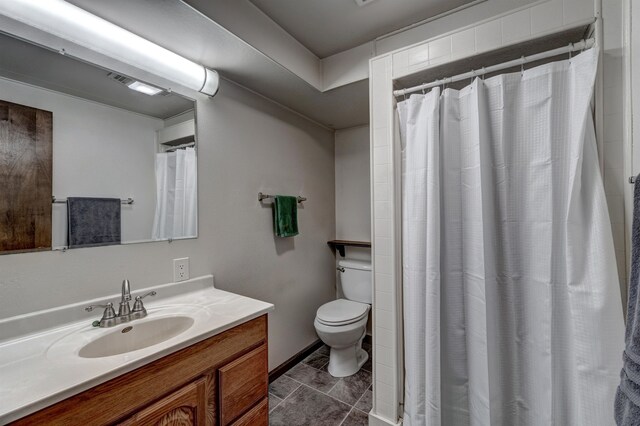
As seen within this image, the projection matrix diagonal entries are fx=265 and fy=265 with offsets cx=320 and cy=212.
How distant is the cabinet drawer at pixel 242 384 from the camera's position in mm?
1053

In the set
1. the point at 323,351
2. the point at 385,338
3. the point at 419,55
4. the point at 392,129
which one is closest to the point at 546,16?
the point at 419,55

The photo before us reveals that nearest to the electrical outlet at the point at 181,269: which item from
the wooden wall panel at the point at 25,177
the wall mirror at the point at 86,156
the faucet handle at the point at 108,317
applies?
the wall mirror at the point at 86,156

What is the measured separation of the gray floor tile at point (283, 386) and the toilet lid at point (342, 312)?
505mm

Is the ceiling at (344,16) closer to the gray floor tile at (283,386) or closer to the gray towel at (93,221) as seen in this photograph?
the gray towel at (93,221)

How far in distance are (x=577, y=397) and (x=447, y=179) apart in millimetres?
1002

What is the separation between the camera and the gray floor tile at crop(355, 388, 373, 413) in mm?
1702

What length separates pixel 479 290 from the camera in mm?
1223

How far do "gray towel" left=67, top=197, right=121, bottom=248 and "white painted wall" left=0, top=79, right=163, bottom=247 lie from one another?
0.08ft

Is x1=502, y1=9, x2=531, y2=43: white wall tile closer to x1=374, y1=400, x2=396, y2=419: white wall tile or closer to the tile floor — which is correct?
x1=374, y1=400, x2=396, y2=419: white wall tile

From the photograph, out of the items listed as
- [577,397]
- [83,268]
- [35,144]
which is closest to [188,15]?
[35,144]

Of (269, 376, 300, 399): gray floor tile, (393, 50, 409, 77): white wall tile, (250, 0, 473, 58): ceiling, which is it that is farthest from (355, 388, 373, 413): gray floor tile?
(250, 0, 473, 58): ceiling

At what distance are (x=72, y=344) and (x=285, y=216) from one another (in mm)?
1339

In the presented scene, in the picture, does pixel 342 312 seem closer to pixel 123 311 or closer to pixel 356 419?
pixel 356 419

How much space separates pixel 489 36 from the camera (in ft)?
4.01
